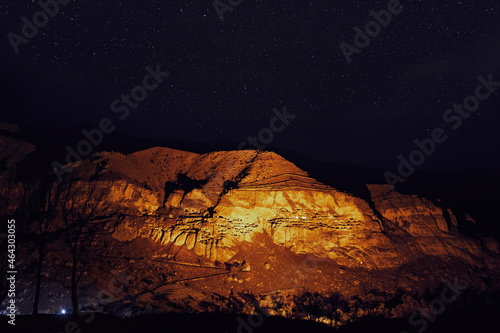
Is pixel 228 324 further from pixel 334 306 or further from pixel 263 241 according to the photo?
pixel 263 241

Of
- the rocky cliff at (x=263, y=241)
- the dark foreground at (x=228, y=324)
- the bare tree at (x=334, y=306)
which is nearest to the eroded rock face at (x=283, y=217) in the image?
the rocky cliff at (x=263, y=241)

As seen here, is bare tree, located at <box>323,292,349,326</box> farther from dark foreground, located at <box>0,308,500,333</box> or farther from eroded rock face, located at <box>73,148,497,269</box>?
eroded rock face, located at <box>73,148,497,269</box>

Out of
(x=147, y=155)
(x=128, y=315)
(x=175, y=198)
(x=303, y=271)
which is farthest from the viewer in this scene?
(x=147, y=155)

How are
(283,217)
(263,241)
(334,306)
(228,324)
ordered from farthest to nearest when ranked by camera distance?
(283,217) → (263,241) → (334,306) → (228,324)

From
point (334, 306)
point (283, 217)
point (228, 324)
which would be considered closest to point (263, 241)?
point (283, 217)

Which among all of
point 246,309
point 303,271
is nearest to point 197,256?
point 246,309

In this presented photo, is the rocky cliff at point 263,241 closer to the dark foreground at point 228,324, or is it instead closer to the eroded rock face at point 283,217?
the eroded rock face at point 283,217

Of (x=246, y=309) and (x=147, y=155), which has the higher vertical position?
(x=147, y=155)

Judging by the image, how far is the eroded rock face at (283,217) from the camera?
64.6 ft

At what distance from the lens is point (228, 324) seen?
13117 millimetres

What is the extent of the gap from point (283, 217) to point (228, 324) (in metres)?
10.5

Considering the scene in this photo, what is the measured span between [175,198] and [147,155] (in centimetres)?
838

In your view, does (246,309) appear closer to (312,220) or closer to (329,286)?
(329,286)

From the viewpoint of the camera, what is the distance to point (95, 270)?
607 inches
